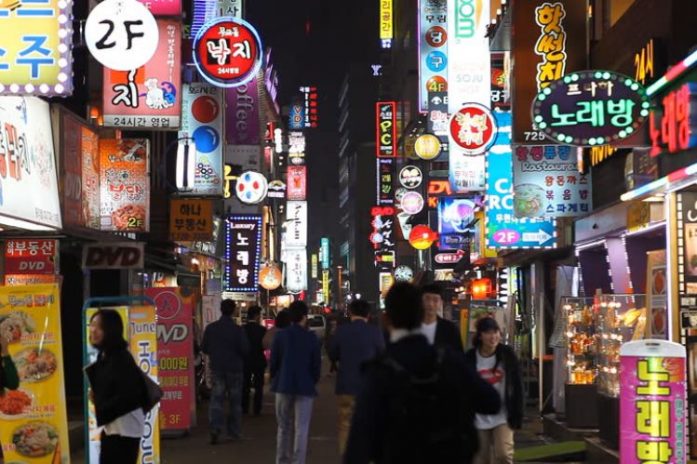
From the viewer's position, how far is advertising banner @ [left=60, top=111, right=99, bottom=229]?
1689cm

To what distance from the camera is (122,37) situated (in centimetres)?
1538

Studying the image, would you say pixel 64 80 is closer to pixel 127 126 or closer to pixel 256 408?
pixel 127 126

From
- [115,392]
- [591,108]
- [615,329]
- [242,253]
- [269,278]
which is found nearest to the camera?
[115,392]

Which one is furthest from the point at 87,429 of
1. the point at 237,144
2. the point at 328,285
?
the point at 328,285

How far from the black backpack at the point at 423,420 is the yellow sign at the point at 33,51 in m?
5.98

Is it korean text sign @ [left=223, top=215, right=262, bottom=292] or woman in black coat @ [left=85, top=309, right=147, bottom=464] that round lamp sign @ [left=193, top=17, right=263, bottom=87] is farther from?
korean text sign @ [left=223, top=215, right=262, bottom=292]

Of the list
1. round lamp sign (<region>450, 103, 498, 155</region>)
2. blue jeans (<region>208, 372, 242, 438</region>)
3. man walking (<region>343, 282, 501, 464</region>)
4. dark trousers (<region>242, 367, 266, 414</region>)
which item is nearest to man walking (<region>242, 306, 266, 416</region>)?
dark trousers (<region>242, 367, 266, 414</region>)

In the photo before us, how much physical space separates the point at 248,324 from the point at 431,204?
36030 millimetres

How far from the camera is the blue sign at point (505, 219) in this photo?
65.7 ft

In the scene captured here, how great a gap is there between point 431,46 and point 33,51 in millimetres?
34215

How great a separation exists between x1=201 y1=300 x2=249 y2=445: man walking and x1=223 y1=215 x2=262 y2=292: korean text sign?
20.6m

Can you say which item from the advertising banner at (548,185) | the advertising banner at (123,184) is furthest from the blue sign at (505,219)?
the advertising banner at (123,184)

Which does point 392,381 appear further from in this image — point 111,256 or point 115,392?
point 111,256

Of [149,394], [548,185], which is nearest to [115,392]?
[149,394]
